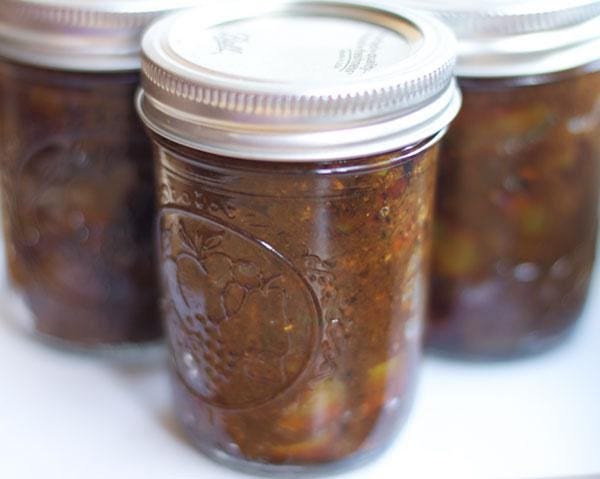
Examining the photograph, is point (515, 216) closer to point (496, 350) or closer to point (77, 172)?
point (496, 350)

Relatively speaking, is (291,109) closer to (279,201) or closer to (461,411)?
(279,201)

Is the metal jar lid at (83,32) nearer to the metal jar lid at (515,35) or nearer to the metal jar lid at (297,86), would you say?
the metal jar lid at (297,86)

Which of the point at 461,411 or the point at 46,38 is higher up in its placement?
the point at 46,38

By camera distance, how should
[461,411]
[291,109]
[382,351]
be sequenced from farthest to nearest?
[461,411] < [382,351] < [291,109]

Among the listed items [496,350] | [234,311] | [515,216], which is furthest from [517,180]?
[234,311]

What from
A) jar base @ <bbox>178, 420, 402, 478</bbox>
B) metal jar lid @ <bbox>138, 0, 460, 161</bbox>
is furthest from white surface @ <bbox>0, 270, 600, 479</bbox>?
metal jar lid @ <bbox>138, 0, 460, 161</bbox>

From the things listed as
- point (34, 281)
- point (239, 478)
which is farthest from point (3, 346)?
point (239, 478)

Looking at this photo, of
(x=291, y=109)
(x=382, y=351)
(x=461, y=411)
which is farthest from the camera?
(x=461, y=411)
